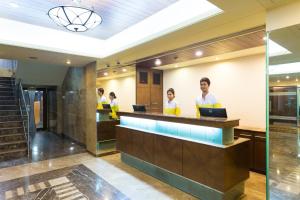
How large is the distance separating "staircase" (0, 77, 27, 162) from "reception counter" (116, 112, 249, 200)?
151 inches

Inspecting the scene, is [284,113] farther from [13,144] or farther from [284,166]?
[13,144]

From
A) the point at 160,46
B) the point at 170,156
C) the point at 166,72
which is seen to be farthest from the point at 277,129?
the point at 166,72

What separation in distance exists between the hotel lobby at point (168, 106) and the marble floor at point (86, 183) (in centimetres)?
2

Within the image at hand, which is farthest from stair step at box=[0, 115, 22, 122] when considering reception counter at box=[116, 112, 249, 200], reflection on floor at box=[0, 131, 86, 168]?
reception counter at box=[116, 112, 249, 200]

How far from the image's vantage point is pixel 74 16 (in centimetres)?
287

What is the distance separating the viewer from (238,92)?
5.24m

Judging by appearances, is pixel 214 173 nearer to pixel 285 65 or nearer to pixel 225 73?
pixel 285 65

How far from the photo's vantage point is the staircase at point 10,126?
5406 millimetres

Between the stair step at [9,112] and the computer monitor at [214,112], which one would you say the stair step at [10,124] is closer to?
the stair step at [9,112]

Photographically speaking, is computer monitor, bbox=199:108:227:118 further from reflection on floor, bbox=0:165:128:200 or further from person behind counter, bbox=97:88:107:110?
person behind counter, bbox=97:88:107:110

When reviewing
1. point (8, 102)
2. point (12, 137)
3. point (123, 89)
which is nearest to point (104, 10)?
point (123, 89)

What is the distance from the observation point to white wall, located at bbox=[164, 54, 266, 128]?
15.7 ft

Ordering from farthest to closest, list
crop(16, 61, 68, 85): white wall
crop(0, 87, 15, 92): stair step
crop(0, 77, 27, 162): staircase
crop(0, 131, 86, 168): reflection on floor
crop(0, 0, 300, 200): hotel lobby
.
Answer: crop(0, 87, 15, 92): stair step
crop(16, 61, 68, 85): white wall
crop(0, 77, 27, 162): staircase
crop(0, 131, 86, 168): reflection on floor
crop(0, 0, 300, 200): hotel lobby

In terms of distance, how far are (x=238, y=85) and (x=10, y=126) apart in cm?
715
